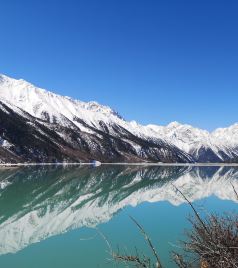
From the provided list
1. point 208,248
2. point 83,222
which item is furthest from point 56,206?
point 208,248

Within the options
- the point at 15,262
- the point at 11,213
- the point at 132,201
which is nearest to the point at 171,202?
the point at 132,201

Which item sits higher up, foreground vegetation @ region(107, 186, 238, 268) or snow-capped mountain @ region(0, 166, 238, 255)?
snow-capped mountain @ region(0, 166, 238, 255)

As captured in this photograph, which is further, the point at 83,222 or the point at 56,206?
the point at 56,206

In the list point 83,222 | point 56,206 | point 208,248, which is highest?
point 56,206

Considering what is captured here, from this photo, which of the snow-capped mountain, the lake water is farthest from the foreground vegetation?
the snow-capped mountain

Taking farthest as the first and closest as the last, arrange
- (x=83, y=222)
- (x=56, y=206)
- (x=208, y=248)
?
(x=56, y=206) < (x=83, y=222) < (x=208, y=248)

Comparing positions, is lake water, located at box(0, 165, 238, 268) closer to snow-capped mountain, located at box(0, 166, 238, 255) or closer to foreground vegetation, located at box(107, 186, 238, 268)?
snow-capped mountain, located at box(0, 166, 238, 255)

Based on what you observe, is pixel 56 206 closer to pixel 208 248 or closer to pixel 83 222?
pixel 83 222

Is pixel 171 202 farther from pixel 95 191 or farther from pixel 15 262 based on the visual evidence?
pixel 15 262

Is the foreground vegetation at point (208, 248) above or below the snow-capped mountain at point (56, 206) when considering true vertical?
below

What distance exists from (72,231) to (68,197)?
3353 cm

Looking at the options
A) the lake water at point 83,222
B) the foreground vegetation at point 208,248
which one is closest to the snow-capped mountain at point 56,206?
the lake water at point 83,222

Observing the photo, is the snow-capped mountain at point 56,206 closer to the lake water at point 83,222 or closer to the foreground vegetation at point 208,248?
the lake water at point 83,222

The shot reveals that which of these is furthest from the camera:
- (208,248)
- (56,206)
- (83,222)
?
(56,206)
